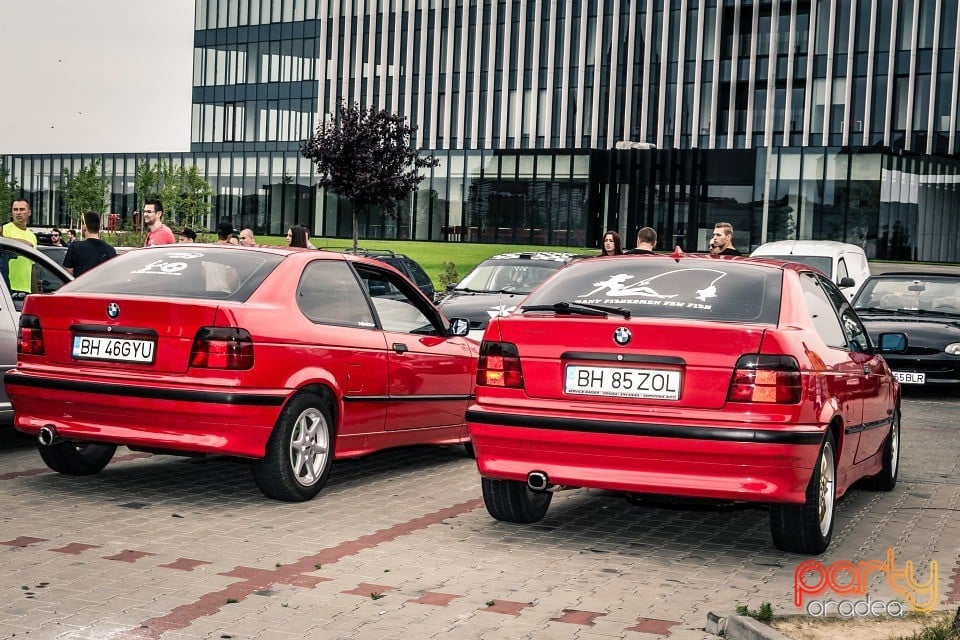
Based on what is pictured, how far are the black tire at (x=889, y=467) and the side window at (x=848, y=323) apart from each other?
848mm

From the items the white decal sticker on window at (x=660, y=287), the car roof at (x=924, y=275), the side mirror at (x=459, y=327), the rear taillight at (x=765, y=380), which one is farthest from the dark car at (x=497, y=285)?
the rear taillight at (x=765, y=380)

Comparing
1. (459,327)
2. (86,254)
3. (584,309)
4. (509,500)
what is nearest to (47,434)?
(509,500)

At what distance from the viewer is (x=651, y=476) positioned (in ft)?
20.4

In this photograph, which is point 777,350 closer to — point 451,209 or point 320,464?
point 320,464

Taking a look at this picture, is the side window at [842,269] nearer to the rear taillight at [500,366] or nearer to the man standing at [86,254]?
the man standing at [86,254]

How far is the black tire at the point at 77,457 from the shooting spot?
826 cm

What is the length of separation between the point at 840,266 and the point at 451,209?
48.5 metres

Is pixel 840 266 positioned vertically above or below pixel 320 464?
above

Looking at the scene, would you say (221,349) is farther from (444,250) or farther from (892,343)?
(444,250)

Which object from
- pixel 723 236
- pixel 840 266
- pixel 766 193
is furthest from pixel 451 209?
pixel 723 236

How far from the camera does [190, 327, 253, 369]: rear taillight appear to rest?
7.22 m

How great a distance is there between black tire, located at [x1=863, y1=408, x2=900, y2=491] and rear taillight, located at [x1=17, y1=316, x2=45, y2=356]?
5.59 metres

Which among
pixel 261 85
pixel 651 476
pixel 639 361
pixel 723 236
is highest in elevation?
pixel 261 85


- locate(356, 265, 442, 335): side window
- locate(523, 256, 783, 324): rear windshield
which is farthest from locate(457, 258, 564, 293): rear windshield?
locate(523, 256, 783, 324): rear windshield
